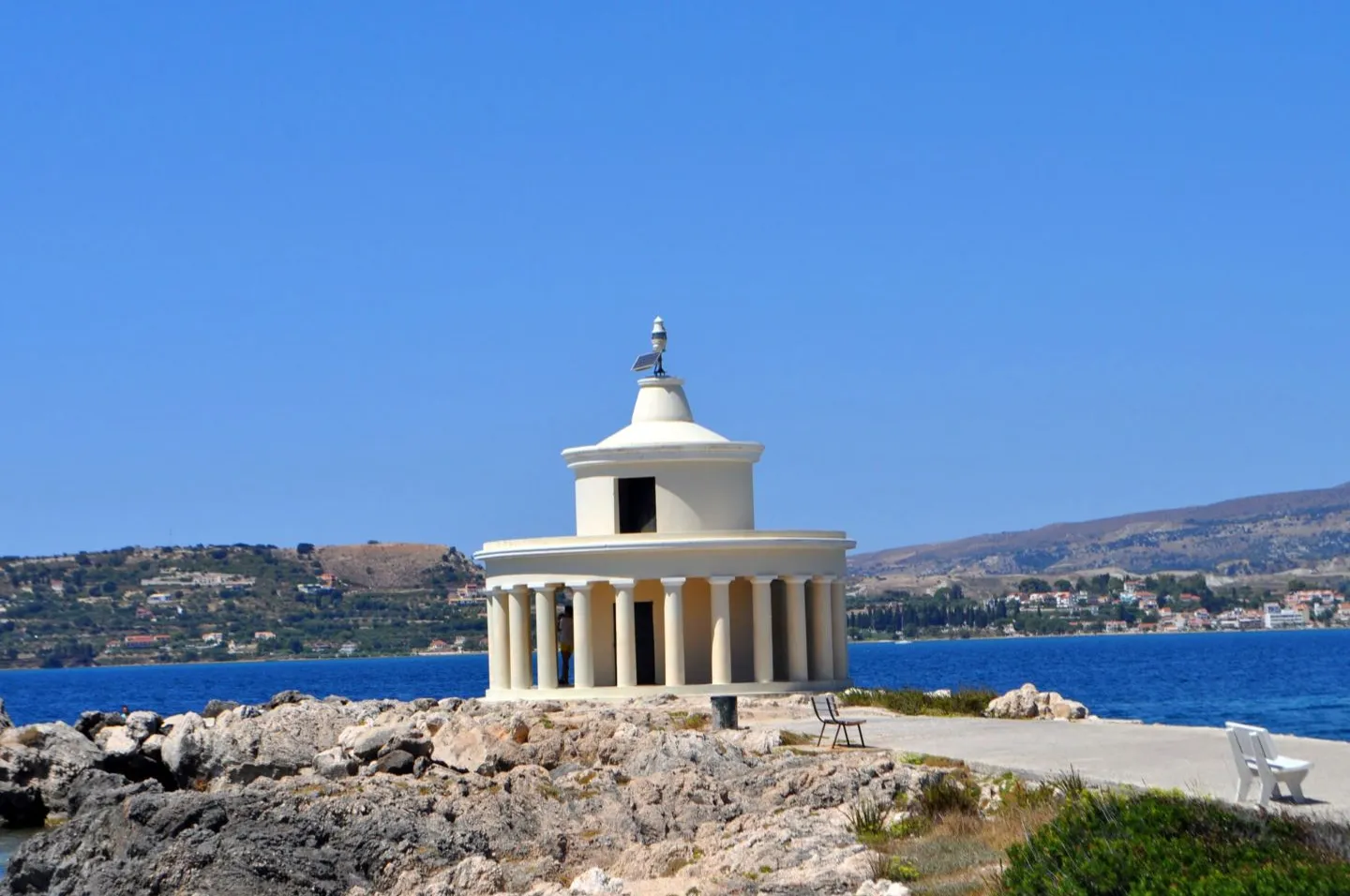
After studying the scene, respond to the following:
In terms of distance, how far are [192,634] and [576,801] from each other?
149 m

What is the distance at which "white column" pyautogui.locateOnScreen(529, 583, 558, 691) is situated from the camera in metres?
38.0

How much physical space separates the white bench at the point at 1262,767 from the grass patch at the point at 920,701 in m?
14.9

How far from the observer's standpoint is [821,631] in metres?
39.1

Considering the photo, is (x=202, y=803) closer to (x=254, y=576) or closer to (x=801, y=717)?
(x=801, y=717)

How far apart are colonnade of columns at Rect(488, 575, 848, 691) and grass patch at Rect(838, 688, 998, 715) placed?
211 cm

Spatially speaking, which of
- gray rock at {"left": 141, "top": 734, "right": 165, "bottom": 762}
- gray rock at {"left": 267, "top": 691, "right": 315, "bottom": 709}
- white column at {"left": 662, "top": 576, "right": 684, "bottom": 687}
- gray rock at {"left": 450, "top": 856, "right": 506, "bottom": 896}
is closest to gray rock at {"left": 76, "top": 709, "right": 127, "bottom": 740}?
gray rock at {"left": 267, "top": 691, "right": 315, "bottom": 709}

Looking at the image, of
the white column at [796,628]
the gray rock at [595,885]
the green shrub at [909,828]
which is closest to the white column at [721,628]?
the white column at [796,628]

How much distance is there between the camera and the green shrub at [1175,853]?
45.6ft

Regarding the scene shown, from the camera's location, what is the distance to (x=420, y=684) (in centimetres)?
11075

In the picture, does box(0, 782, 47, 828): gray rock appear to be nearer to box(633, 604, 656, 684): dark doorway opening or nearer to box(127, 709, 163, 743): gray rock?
box(127, 709, 163, 743): gray rock

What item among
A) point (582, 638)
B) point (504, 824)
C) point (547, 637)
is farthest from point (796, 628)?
point (504, 824)

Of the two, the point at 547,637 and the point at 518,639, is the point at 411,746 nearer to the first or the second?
the point at 547,637

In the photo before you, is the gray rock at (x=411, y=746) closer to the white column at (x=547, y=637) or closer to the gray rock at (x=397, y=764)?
the gray rock at (x=397, y=764)

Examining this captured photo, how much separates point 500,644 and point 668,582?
425cm
